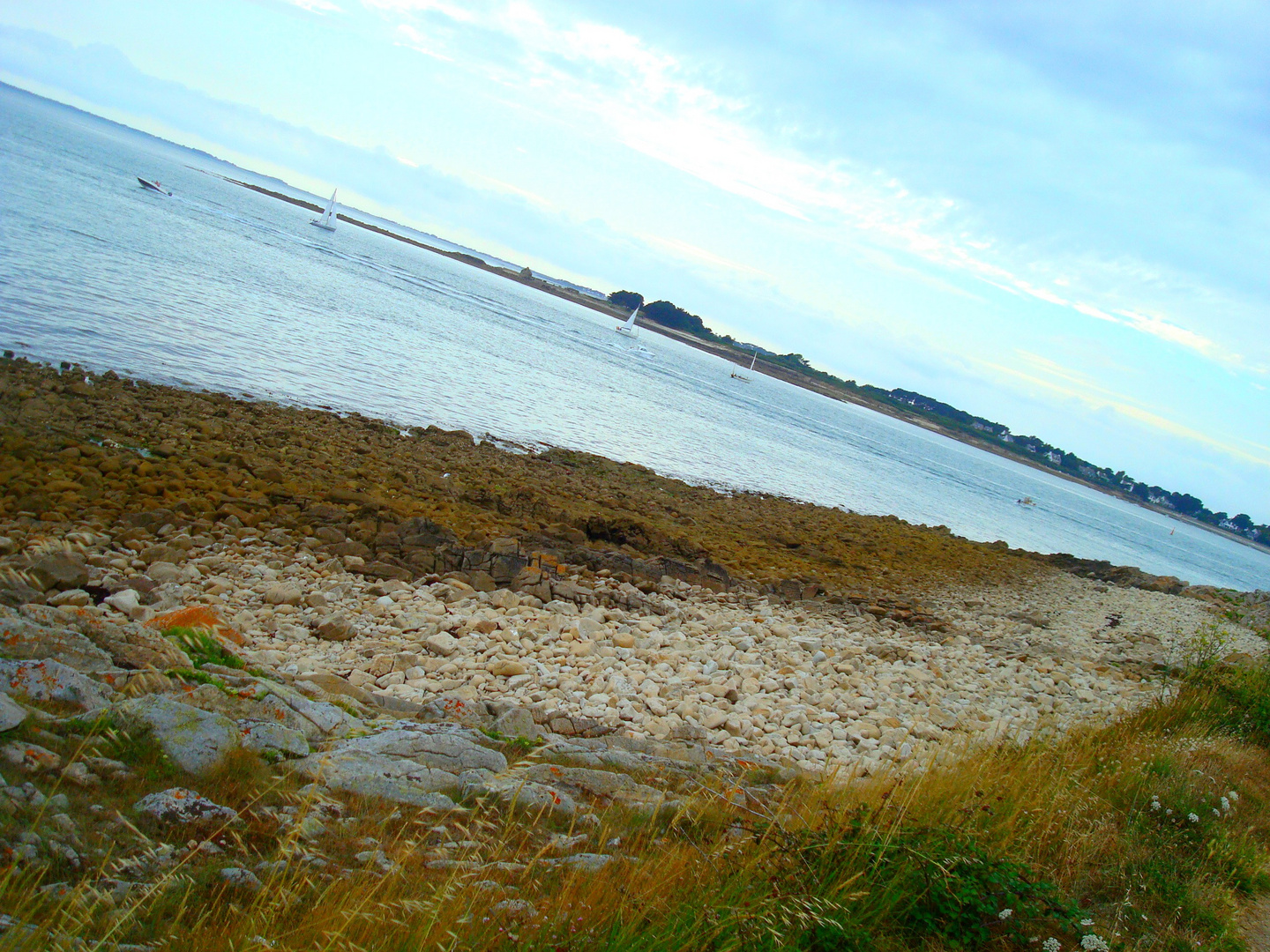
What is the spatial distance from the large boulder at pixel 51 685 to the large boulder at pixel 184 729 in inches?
7.2

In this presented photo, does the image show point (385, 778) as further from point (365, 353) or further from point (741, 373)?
point (741, 373)

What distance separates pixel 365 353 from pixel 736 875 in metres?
30.9

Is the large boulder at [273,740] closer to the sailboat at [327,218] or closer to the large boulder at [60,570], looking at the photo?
the large boulder at [60,570]

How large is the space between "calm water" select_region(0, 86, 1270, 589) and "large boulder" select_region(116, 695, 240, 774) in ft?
53.3

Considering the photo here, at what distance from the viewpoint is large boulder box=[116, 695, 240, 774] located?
3496 millimetres

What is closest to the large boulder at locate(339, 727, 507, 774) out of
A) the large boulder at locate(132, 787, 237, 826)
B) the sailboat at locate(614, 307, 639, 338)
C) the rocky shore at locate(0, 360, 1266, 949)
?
the rocky shore at locate(0, 360, 1266, 949)

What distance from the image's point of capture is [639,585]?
11.9 meters

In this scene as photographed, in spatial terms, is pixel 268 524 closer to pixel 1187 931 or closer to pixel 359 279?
pixel 1187 931

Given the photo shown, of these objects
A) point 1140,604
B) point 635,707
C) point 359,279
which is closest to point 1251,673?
point 635,707

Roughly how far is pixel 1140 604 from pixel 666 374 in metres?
61.7

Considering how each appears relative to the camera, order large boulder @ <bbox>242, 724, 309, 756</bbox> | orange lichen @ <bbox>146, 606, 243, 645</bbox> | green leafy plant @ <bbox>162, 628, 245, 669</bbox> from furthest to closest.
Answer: orange lichen @ <bbox>146, 606, 243, 645</bbox>, green leafy plant @ <bbox>162, 628, 245, 669</bbox>, large boulder @ <bbox>242, 724, 309, 756</bbox>

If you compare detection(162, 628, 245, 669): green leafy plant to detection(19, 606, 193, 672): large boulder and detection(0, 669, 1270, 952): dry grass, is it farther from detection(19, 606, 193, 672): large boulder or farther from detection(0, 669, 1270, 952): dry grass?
detection(0, 669, 1270, 952): dry grass

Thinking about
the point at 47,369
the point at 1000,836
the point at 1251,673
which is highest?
the point at 1251,673

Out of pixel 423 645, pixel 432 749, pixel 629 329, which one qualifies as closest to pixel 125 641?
pixel 432 749
